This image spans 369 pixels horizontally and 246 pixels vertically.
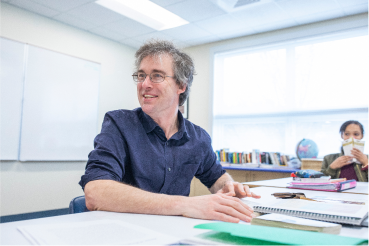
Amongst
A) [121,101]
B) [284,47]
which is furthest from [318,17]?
[121,101]

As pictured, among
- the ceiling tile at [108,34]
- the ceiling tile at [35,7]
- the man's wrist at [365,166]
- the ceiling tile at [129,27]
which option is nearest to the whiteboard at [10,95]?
the ceiling tile at [35,7]

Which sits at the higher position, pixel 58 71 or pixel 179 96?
pixel 58 71

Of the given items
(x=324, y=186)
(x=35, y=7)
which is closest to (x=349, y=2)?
(x=324, y=186)

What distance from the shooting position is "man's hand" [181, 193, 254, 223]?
84cm

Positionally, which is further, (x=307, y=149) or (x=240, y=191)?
(x=307, y=149)

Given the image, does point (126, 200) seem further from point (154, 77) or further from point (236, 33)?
point (236, 33)

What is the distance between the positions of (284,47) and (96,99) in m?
3.10

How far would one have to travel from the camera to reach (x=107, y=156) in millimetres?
1184

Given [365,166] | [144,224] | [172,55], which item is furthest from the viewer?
[365,166]

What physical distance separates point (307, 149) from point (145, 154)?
3.16 meters

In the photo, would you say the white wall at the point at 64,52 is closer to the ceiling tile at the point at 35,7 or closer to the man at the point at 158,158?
the ceiling tile at the point at 35,7

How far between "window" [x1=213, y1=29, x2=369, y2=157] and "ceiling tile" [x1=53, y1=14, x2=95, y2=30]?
2204 mm

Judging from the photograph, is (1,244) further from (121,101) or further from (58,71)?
(121,101)

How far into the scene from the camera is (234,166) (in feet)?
14.4
